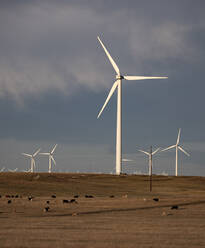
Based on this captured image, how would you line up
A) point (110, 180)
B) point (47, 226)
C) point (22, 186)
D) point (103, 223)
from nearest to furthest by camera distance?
1. point (47, 226)
2. point (103, 223)
3. point (22, 186)
4. point (110, 180)

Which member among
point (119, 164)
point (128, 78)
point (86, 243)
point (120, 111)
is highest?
point (128, 78)

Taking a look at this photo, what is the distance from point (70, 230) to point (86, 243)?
17.0ft

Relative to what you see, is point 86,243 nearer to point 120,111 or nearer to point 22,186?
point 22,186

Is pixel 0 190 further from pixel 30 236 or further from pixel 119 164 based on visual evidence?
pixel 30 236

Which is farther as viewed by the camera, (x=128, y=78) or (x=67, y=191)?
(x=128, y=78)

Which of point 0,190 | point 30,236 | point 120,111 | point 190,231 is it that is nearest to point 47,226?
point 30,236

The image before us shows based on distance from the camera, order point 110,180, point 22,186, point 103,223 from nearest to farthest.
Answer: point 103,223, point 22,186, point 110,180

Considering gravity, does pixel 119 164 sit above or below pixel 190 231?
above

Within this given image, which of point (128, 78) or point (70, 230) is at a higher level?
point (128, 78)

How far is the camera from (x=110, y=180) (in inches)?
4382

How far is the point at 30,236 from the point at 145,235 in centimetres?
484

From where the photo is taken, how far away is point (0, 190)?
74938 millimetres

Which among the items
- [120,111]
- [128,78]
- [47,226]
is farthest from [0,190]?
[47,226]

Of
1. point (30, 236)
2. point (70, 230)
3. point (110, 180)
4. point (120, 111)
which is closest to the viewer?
point (30, 236)
